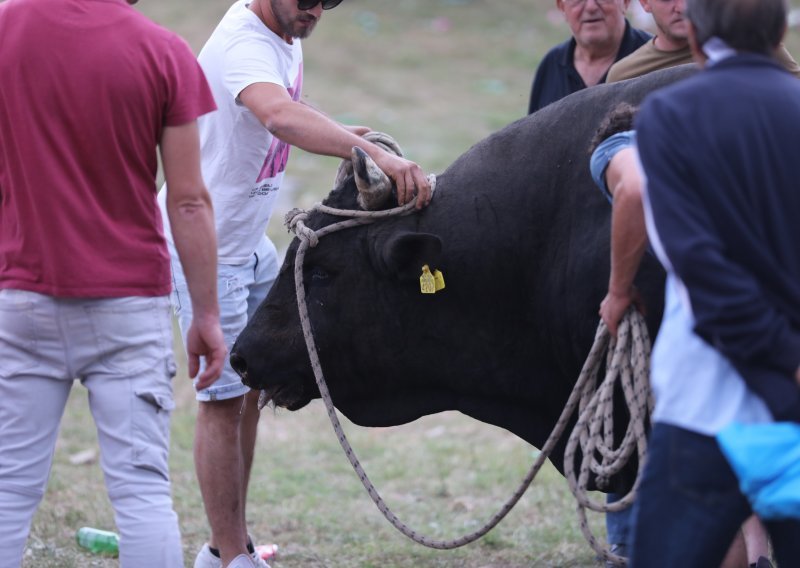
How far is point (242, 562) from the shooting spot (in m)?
4.73

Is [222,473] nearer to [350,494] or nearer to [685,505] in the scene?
[350,494]

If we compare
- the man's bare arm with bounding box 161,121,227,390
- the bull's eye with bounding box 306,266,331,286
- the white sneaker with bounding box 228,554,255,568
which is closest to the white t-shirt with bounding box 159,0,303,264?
the bull's eye with bounding box 306,266,331,286

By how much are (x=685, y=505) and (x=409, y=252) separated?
1729 mm

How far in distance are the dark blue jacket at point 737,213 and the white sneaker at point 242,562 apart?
2.67m

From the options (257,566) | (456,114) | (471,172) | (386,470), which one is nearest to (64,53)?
(471,172)

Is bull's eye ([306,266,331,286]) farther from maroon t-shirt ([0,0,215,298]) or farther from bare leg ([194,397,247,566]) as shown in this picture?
maroon t-shirt ([0,0,215,298])

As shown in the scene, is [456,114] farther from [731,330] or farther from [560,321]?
[731,330]

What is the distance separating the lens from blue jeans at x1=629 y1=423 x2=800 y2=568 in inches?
103

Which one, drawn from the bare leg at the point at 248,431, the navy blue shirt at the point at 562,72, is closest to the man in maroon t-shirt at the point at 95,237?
the bare leg at the point at 248,431

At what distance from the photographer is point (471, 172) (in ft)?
14.2

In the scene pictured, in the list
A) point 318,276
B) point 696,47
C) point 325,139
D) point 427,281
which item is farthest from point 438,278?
point 696,47

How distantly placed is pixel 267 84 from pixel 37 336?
1.46 meters

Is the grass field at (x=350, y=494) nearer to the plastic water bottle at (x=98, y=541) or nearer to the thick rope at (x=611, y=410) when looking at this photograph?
the plastic water bottle at (x=98, y=541)

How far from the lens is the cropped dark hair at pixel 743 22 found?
2.62 meters
